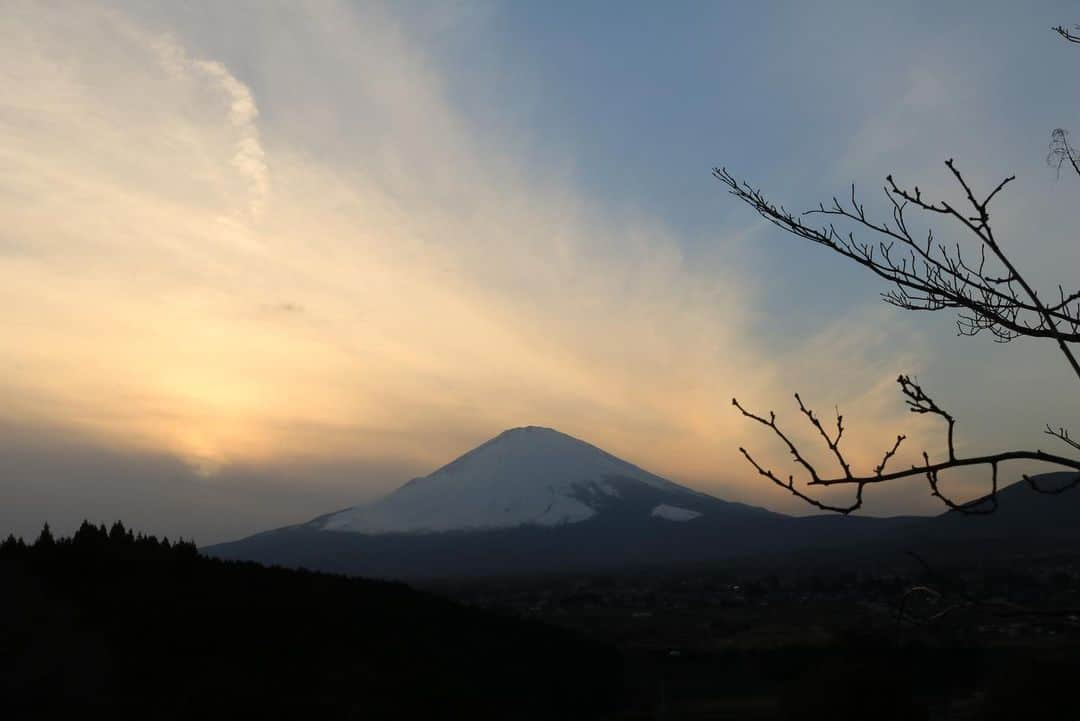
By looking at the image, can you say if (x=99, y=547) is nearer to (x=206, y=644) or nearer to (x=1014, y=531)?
(x=206, y=644)

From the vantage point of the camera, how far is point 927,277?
4184mm

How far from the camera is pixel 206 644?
19672mm

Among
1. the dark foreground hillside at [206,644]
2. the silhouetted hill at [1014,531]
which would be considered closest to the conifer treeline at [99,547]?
the dark foreground hillside at [206,644]

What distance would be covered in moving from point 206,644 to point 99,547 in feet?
14.0

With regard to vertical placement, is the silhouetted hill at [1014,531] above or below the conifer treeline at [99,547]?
above

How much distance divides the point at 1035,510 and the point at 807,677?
150 m

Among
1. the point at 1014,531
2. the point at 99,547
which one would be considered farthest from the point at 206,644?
the point at 1014,531

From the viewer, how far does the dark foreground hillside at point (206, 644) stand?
16.8 metres

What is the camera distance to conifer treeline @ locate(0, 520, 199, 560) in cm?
2067

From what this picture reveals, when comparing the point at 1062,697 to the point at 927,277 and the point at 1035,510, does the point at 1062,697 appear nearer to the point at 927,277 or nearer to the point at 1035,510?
the point at 927,277

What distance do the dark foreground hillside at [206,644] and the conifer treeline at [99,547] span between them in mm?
53

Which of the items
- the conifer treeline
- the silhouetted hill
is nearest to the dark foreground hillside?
the conifer treeline

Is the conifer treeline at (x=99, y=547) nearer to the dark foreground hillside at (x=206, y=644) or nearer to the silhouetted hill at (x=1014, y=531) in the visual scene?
the dark foreground hillside at (x=206, y=644)

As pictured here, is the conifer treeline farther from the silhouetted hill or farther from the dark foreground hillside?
the silhouetted hill
